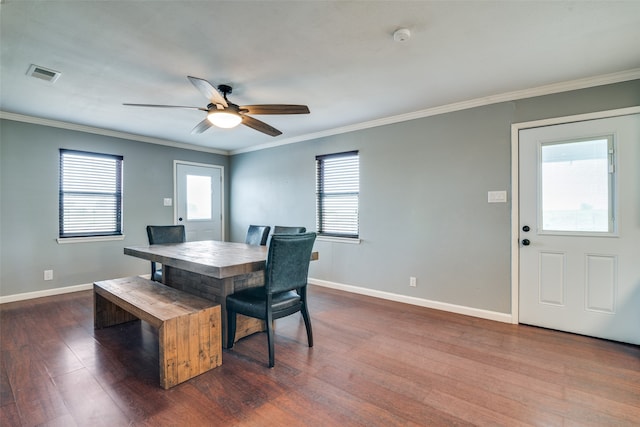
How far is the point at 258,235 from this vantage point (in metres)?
3.91

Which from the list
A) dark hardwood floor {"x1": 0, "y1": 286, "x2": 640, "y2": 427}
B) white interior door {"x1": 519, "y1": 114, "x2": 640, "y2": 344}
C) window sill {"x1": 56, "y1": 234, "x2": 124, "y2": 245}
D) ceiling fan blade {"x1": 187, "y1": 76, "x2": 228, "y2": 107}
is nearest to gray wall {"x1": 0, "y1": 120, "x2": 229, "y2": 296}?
window sill {"x1": 56, "y1": 234, "x2": 124, "y2": 245}

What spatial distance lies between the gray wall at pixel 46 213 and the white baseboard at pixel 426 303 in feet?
10.6

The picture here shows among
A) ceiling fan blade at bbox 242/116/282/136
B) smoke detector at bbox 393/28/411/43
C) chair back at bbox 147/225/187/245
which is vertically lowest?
chair back at bbox 147/225/187/245

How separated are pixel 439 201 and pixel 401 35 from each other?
2.06m

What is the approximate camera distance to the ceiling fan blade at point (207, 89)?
2.14 metres

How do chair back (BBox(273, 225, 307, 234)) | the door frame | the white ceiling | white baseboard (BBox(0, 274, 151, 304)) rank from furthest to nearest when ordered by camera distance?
white baseboard (BBox(0, 274, 151, 304)) → chair back (BBox(273, 225, 307, 234)) → the door frame → the white ceiling

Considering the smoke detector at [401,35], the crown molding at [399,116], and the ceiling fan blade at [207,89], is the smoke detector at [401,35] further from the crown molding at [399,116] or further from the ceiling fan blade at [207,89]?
the crown molding at [399,116]

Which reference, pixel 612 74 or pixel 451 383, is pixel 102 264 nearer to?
pixel 451 383

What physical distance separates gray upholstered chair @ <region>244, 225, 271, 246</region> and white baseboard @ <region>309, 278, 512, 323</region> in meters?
1.33

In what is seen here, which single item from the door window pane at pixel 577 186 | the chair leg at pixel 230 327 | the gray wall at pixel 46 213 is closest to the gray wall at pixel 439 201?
the door window pane at pixel 577 186

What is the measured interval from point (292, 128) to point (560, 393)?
157 inches

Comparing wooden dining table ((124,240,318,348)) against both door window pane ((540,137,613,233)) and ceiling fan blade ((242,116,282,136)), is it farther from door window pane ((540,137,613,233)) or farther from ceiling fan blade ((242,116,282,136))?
door window pane ((540,137,613,233))

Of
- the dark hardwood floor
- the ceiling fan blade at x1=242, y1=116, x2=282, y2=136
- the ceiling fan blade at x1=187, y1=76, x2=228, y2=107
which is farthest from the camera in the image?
the ceiling fan blade at x1=242, y1=116, x2=282, y2=136

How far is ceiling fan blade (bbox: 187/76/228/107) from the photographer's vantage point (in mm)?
2139
